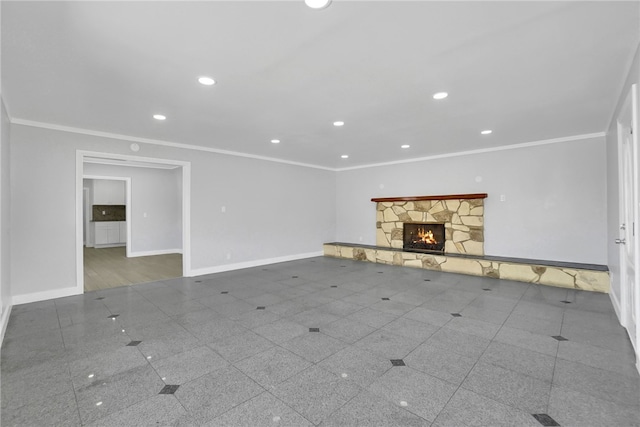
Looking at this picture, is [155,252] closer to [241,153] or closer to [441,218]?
[241,153]

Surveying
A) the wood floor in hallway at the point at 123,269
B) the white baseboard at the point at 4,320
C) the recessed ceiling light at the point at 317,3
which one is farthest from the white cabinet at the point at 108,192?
the recessed ceiling light at the point at 317,3

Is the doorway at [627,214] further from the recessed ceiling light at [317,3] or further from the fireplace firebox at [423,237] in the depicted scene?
the fireplace firebox at [423,237]

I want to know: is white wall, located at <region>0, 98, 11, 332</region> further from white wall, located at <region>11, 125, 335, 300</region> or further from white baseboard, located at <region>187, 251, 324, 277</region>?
white baseboard, located at <region>187, 251, 324, 277</region>

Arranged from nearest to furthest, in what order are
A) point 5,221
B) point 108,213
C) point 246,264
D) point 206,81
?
point 206,81 < point 5,221 < point 246,264 < point 108,213

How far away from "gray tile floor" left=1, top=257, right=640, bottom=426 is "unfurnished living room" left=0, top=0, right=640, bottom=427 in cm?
2

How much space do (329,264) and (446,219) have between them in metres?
2.82

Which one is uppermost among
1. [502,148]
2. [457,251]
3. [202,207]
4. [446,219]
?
[502,148]

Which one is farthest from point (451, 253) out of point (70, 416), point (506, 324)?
point (70, 416)

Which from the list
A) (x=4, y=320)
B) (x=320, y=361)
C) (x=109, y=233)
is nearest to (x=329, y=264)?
(x=320, y=361)

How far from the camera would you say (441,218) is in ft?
21.8

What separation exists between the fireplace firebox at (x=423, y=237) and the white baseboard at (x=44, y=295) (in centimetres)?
646

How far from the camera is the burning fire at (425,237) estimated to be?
6892 mm

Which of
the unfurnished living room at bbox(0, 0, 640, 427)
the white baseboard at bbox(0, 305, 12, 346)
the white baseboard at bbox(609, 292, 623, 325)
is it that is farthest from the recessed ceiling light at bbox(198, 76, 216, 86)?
the white baseboard at bbox(609, 292, 623, 325)

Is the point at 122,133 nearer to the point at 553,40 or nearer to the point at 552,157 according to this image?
the point at 553,40
